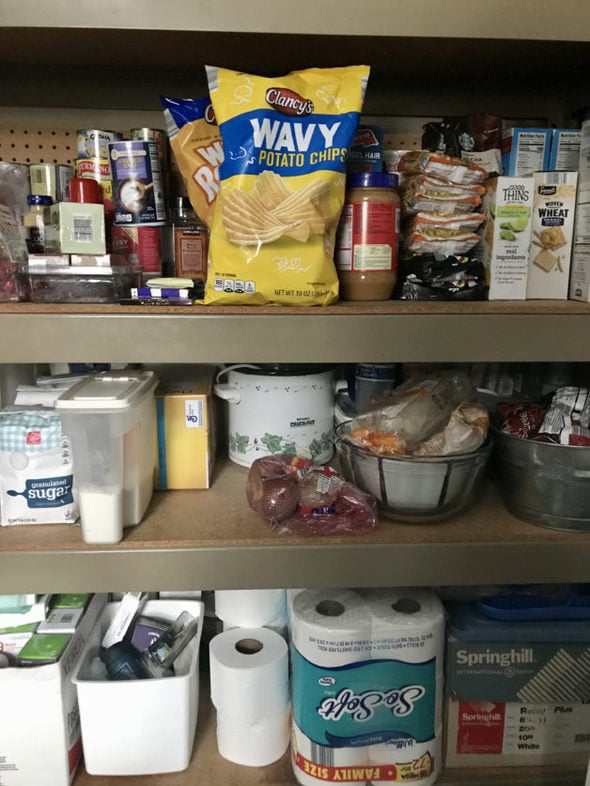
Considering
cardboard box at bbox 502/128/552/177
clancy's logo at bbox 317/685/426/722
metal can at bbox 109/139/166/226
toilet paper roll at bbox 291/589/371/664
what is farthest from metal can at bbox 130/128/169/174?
clancy's logo at bbox 317/685/426/722

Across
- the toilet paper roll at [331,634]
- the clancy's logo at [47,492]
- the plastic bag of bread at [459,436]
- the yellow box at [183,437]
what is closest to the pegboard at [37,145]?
the yellow box at [183,437]

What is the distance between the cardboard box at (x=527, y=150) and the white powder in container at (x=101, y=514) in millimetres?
872

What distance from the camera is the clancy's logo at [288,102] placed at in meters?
0.92

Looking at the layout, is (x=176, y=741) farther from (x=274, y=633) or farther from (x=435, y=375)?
(x=435, y=375)

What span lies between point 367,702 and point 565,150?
103 cm

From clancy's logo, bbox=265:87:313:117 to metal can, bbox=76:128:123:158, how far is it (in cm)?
34

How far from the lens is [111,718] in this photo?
112 cm

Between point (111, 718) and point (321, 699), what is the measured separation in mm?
370

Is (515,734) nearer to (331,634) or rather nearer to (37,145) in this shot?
(331,634)

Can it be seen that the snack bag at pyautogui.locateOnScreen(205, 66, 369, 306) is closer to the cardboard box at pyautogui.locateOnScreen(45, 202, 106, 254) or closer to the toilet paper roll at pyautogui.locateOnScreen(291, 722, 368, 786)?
the cardboard box at pyautogui.locateOnScreen(45, 202, 106, 254)

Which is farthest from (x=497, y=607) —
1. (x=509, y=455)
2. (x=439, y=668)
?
(x=509, y=455)

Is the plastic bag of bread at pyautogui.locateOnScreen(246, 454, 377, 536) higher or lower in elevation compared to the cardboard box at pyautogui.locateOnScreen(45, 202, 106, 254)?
lower

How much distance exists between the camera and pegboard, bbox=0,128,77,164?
1.23 metres

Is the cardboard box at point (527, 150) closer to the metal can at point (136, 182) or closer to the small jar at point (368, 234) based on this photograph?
the small jar at point (368, 234)
